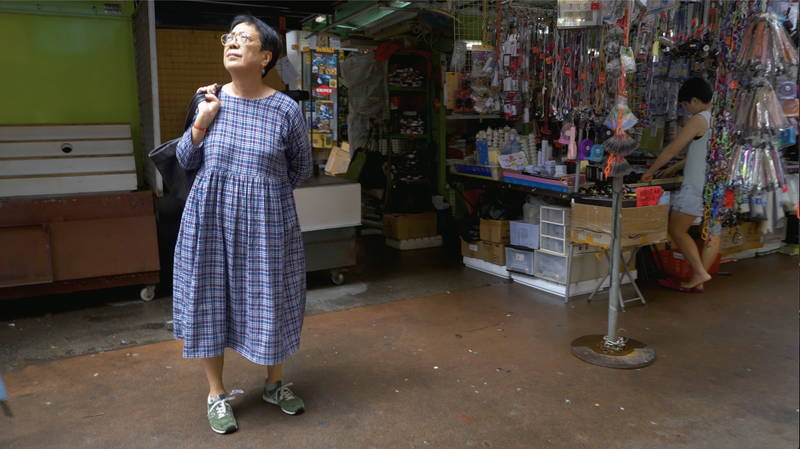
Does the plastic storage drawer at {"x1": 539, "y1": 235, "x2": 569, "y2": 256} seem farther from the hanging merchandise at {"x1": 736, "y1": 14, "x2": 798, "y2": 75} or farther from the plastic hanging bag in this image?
the hanging merchandise at {"x1": 736, "y1": 14, "x2": 798, "y2": 75}

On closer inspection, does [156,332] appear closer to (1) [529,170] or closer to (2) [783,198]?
(1) [529,170]

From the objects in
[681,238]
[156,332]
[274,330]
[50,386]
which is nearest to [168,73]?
[156,332]

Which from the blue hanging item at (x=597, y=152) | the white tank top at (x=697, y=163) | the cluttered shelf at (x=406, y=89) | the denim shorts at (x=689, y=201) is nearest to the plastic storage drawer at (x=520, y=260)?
the blue hanging item at (x=597, y=152)

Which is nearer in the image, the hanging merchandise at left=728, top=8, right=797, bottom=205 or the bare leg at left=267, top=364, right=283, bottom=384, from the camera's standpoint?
the bare leg at left=267, top=364, right=283, bottom=384

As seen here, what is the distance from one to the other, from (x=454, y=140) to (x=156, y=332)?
3979 millimetres

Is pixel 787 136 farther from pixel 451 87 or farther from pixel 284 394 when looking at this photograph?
pixel 451 87

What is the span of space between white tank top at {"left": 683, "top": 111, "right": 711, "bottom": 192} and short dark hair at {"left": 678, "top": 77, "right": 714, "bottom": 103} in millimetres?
122

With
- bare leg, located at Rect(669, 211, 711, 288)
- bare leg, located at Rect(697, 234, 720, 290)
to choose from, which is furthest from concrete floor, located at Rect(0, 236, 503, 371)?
bare leg, located at Rect(697, 234, 720, 290)

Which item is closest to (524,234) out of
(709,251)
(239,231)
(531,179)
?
(531,179)

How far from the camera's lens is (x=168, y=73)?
485 cm

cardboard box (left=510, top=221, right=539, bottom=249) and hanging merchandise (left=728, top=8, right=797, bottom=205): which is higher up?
hanging merchandise (left=728, top=8, right=797, bottom=205)

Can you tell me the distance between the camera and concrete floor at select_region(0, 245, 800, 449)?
2.78 metres

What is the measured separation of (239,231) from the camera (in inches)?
107

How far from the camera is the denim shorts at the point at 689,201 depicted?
4796 mm
